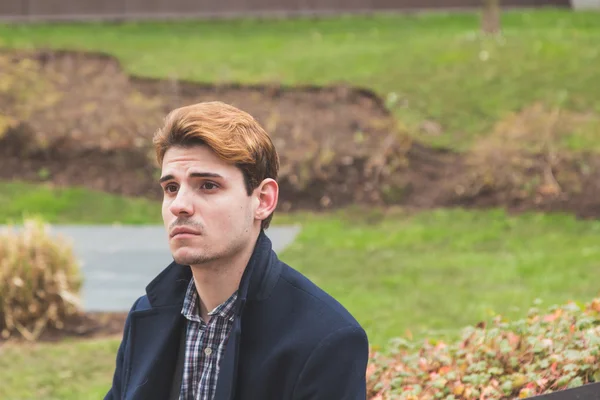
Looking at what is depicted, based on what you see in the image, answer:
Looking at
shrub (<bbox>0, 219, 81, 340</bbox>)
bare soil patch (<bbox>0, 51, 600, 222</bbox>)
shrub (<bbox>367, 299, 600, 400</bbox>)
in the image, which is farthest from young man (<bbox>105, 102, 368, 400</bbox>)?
bare soil patch (<bbox>0, 51, 600, 222</bbox>)

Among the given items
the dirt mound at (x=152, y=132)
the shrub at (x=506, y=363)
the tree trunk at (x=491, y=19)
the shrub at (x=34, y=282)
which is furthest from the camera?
the tree trunk at (x=491, y=19)

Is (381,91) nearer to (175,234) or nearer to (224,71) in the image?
(224,71)

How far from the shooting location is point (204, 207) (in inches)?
126

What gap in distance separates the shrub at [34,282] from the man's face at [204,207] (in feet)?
18.5

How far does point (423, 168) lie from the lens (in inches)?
548

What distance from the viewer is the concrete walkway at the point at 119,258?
9695 mm

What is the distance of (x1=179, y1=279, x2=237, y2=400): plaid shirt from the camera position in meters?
3.31

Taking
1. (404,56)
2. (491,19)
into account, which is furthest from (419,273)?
(491,19)

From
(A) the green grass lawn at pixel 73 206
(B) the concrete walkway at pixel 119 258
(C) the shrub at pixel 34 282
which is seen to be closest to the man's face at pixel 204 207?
(C) the shrub at pixel 34 282

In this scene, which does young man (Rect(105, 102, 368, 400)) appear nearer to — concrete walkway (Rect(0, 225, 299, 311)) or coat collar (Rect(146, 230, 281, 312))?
coat collar (Rect(146, 230, 281, 312))

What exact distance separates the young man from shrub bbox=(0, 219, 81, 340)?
5424mm

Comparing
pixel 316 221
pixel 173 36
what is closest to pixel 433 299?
pixel 316 221

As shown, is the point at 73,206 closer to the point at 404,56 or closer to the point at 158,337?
the point at 404,56

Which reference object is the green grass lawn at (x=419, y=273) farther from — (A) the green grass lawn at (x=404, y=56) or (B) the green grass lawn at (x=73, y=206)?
(A) the green grass lawn at (x=404, y=56)
